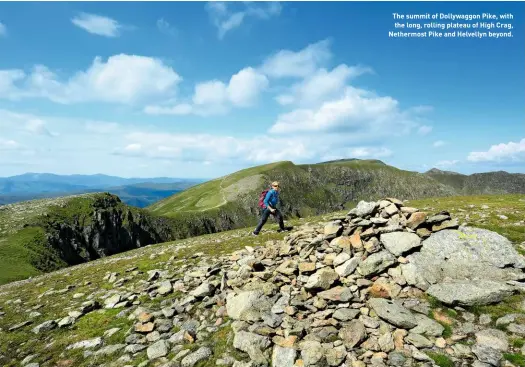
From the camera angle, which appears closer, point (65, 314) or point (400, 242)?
point (400, 242)

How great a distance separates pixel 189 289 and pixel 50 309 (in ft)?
26.3

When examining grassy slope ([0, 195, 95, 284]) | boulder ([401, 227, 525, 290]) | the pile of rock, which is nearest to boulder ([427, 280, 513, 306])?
the pile of rock

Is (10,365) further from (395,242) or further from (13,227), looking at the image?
(13,227)

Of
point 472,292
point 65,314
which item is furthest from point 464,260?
point 65,314

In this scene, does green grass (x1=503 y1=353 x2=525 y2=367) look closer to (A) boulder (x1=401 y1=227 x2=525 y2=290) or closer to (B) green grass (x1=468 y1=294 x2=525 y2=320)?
(B) green grass (x1=468 y1=294 x2=525 y2=320)

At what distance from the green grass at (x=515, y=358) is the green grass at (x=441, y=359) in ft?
5.04

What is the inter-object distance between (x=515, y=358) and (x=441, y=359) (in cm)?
193

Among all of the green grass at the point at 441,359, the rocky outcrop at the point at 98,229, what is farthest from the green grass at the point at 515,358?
the rocky outcrop at the point at 98,229

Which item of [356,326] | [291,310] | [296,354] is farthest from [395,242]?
[296,354]

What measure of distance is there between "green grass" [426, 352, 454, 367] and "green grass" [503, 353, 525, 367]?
1535mm

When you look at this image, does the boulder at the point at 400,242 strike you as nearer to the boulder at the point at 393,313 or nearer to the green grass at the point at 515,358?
the boulder at the point at 393,313

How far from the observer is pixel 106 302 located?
51.1ft

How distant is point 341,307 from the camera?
11281 millimetres

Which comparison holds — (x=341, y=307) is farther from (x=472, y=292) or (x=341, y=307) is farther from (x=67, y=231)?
(x=67, y=231)
